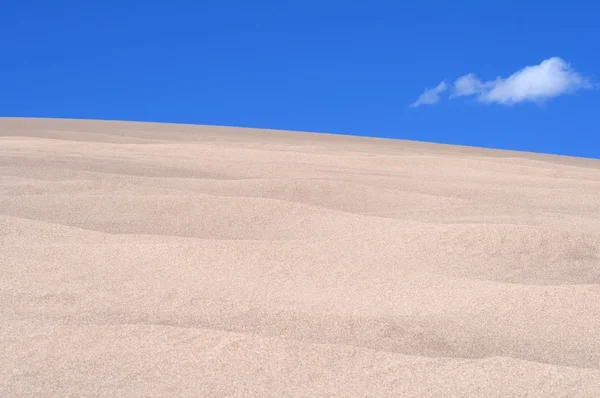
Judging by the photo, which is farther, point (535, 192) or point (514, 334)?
point (535, 192)

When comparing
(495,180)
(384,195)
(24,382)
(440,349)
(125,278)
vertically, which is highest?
(495,180)

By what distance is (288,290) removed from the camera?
4.06 m

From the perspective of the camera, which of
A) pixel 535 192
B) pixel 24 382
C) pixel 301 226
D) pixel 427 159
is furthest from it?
pixel 427 159

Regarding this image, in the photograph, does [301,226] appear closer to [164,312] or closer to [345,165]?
[164,312]

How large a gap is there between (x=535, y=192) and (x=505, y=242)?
3.48 m

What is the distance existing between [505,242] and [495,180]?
191 inches

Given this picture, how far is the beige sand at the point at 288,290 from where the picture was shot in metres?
2.85

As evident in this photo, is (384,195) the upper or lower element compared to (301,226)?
upper

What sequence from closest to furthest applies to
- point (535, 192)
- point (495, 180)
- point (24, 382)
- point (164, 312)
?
point (24, 382) < point (164, 312) < point (535, 192) < point (495, 180)

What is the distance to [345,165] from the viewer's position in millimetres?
11156

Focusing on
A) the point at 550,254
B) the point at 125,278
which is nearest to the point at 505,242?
the point at 550,254

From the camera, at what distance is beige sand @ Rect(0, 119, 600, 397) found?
2.85m

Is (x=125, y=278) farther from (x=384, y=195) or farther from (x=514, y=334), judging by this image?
(x=384, y=195)

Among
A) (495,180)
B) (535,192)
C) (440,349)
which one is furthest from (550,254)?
(495,180)
